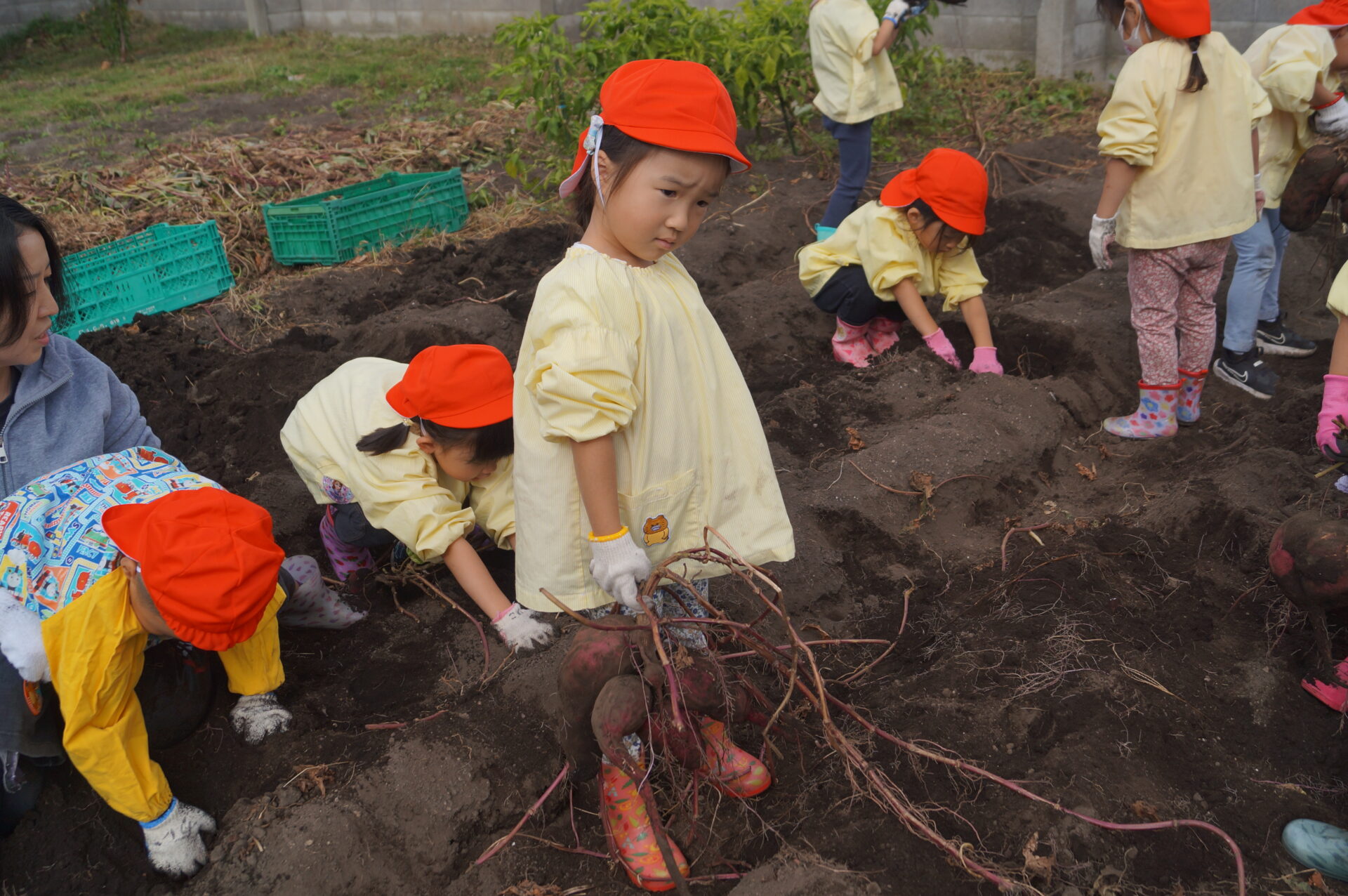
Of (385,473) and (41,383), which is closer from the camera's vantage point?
(41,383)

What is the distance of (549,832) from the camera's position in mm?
2186

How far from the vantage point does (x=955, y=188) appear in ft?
12.5

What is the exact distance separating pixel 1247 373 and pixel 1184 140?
1.16 m

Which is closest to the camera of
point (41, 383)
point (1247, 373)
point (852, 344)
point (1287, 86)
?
point (41, 383)

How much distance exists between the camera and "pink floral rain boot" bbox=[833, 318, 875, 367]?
4.43 metres

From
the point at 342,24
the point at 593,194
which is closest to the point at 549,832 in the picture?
the point at 593,194

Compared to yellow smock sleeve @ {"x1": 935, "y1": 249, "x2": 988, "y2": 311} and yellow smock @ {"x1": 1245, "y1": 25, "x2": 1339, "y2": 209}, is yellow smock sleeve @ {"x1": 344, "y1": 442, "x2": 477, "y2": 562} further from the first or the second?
yellow smock @ {"x1": 1245, "y1": 25, "x2": 1339, "y2": 209}

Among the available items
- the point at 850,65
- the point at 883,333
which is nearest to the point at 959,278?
the point at 883,333

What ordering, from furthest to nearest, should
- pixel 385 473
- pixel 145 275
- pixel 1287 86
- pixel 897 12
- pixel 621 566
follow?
pixel 897 12 → pixel 145 275 → pixel 1287 86 → pixel 385 473 → pixel 621 566

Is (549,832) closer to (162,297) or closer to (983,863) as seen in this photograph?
(983,863)

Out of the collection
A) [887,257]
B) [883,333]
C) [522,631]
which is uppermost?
[887,257]

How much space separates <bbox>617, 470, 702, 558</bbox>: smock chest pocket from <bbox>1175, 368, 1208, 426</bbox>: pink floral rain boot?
2512 millimetres

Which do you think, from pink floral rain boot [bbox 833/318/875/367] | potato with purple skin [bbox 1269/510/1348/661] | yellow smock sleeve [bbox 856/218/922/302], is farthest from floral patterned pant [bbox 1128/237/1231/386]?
potato with purple skin [bbox 1269/510/1348/661]

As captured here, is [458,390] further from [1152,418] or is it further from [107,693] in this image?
[1152,418]
